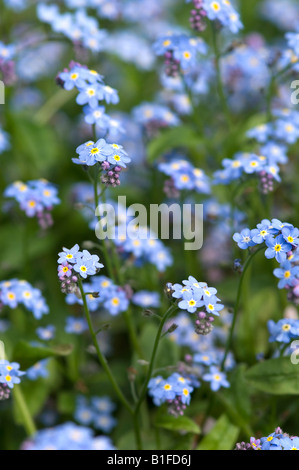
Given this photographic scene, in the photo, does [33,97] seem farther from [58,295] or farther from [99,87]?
[99,87]

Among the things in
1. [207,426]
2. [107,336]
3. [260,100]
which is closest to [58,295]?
[107,336]

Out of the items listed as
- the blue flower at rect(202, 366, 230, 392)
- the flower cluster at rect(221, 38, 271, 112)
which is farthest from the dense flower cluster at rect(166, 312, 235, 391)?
the flower cluster at rect(221, 38, 271, 112)

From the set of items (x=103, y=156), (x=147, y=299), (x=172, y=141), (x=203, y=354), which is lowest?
(x=203, y=354)

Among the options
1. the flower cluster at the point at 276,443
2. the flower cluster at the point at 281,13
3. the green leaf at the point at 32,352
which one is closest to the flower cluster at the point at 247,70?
the flower cluster at the point at 281,13

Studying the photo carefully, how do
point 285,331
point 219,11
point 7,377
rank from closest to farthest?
1. point 7,377
2. point 285,331
3. point 219,11

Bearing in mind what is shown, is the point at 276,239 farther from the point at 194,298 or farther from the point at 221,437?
the point at 221,437

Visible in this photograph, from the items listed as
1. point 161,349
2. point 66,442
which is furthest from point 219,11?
point 66,442
